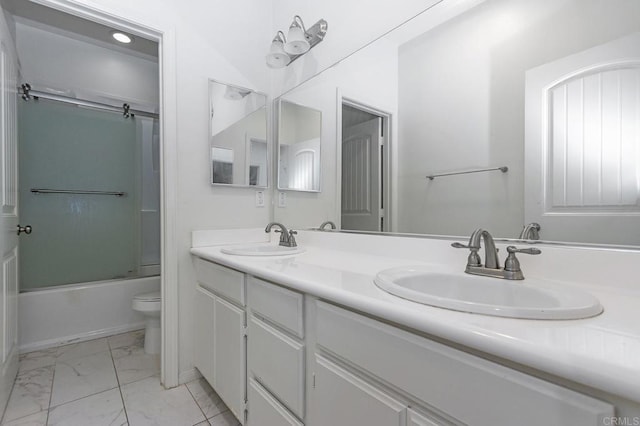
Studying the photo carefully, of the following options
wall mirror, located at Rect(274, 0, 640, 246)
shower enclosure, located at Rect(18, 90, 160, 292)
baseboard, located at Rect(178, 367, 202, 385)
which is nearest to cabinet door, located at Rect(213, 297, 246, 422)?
baseboard, located at Rect(178, 367, 202, 385)

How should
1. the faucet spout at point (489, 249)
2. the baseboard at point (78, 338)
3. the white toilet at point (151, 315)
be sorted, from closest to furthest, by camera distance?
1. the faucet spout at point (489, 249)
2. the white toilet at point (151, 315)
3. the baseboard at point (78, 338)

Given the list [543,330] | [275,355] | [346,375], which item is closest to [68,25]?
[275,355]

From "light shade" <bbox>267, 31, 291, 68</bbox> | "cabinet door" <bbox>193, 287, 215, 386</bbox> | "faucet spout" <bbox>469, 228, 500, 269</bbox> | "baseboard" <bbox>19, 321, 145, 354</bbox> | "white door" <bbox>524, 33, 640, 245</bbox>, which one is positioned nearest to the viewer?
"white door" <bbox>524, 33, 640, 245</bbox>

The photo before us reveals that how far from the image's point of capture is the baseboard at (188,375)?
1.73m

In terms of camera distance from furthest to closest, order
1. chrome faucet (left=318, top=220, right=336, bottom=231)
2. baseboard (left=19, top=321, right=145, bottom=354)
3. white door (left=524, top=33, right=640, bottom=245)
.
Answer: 1. baseboard (left=19, top=321, right=145, bottom=354)
2. chrome faucet (left=318, top=220, right=336, bottom=231)
3. white door (left=524, top=33, right=640, bottom=245)

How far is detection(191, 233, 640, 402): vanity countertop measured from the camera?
1.28 feet

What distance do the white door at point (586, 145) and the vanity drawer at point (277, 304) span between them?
80cm

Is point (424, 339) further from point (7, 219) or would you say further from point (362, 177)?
point (7, 219)

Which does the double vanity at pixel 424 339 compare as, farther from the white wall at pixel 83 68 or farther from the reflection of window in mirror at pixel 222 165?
the white wall at pixel 83 68

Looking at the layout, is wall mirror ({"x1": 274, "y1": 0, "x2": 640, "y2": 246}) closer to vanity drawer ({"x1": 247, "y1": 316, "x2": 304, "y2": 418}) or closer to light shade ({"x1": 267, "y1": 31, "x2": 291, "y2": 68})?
light shade ({"x1": 267, "y1": 31, "x2": 291, "y2": 68})

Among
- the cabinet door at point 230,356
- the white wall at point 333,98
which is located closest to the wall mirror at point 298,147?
the white wall at point 333,98

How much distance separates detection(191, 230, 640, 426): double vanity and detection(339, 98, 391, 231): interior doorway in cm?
13

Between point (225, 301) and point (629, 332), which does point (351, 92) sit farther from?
point (629, 332)

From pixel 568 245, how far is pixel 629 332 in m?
0.44
